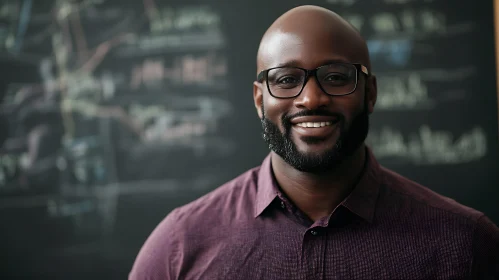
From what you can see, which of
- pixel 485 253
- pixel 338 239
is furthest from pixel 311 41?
pixel 485 253

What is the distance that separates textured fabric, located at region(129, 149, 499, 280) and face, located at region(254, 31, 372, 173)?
11 centimetres

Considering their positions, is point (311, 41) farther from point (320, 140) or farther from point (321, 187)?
point (321, 187)

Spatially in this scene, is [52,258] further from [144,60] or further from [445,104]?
[445,104]

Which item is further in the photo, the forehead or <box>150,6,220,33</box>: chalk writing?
<box>150,6,220,33</box>: chalk writing

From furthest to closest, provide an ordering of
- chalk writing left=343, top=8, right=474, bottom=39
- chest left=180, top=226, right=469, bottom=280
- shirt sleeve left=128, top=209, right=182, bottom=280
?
chalk writing left=343, top=8, right=474, bottom=39 → shirt sleeve left=128, top=209, right=182, bottom=280 → chest left=180, top=226, right=469, bottom=280

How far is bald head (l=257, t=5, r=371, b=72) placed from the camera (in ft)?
3.21

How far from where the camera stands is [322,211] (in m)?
1.03

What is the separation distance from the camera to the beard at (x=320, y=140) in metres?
0.97

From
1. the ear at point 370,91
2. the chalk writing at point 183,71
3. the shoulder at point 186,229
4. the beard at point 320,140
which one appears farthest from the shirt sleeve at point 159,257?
the chalk writing at point 183,71

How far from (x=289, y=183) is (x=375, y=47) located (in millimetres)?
1021

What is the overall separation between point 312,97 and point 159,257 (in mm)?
531

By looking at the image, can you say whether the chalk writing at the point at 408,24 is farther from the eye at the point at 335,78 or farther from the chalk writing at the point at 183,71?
the eye at the point at 335,78

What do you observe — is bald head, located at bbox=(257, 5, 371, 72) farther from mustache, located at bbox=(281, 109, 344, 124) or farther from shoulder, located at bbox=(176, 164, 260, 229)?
shoulder, located at bbox=(176, 164, 260, 229)

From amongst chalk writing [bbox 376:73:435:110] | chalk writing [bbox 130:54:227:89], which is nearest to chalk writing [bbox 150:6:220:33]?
chalk writing [bbox 130:54:227:89]
